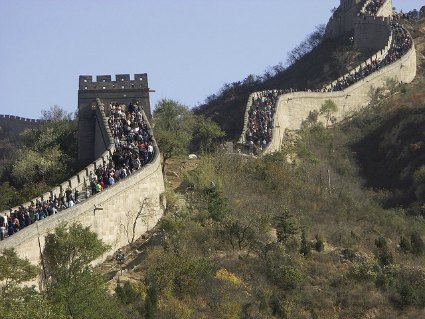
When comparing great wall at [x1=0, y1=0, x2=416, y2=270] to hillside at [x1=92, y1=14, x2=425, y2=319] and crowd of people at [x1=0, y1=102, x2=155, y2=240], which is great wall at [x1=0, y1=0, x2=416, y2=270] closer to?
crowd of people at [x1=0, y1=102, x2=155, y2=240]

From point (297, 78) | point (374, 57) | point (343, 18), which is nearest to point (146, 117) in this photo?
point (374, 57)

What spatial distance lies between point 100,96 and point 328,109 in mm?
17381

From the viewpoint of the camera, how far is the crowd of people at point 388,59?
81137 millimetres

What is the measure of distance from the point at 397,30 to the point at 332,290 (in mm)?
47701

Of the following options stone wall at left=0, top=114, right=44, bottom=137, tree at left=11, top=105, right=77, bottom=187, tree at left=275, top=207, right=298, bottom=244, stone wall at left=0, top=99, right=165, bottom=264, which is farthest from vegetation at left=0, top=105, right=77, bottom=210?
stone wall at left=0, top=114, right=44, bottom=137

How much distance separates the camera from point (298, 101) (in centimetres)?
7600

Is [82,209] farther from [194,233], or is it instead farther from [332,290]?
[332,290]

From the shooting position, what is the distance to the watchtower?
2477 inches

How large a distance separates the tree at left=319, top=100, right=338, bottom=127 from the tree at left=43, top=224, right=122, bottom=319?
32919 mm

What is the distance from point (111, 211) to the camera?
47.5m

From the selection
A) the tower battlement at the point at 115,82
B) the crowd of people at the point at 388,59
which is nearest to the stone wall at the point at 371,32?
the crowd of people at the point at 388,59

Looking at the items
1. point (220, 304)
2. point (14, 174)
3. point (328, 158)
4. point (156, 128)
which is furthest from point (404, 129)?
point (220, 304)

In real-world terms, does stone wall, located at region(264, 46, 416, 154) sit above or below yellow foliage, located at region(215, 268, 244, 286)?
above

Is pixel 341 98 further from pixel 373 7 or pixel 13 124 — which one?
pixel 13 124
